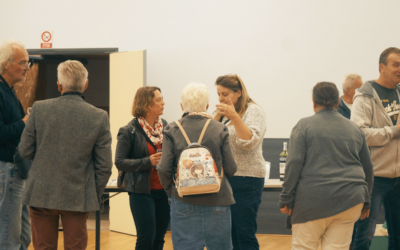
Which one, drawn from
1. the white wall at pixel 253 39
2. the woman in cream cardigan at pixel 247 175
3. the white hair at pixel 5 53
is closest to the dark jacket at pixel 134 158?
the woman in cream cardigan at pixel 247 175

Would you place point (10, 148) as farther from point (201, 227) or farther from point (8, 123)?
point (201, 227)

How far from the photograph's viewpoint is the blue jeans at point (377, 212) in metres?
2.50

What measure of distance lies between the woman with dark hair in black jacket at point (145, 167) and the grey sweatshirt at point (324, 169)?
0.84 m

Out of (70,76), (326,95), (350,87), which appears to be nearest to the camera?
(70,76)

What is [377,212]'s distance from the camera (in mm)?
2488

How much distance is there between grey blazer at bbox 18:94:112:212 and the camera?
6.47 feet

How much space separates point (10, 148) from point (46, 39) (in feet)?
10.7

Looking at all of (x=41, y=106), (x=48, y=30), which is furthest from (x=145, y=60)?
(x=41, y=106)

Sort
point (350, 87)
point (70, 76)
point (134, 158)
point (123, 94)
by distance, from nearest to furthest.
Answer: point (70, 76), point (134, 158), point (350, 87), point (123, 94)

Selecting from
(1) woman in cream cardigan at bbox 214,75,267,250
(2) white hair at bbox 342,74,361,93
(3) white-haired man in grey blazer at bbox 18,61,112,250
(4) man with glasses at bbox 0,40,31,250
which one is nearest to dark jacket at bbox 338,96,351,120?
(2) white hair at bbox 342,74,361,93

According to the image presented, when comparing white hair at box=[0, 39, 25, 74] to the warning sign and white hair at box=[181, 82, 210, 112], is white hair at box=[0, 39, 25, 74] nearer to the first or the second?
white hair at box=[181, 82, 210, 112]

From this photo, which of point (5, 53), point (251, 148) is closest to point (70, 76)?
point (5, 53)

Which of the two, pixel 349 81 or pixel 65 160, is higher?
pixel 349 81

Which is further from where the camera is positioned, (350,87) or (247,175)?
(350,87)
